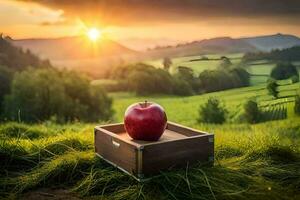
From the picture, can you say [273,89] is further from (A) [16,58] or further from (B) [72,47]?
(A) [16,58]

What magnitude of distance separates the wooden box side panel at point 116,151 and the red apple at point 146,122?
18cm

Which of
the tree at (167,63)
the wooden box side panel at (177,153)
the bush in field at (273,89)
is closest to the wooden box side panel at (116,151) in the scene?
the wooden box side panel at (177,153)

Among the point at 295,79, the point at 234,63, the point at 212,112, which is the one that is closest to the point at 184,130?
the point at 212,112

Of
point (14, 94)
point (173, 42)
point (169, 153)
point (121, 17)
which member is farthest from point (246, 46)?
point (169, 153)

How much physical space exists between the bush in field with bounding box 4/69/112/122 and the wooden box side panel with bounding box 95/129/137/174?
3.73 meters

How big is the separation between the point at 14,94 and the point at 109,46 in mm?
1838

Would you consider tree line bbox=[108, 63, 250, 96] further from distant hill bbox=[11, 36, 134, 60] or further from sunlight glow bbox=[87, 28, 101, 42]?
sunlight glow bbox=[87, 28, 101, 42]

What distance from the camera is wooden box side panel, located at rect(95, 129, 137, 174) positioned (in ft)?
11.2

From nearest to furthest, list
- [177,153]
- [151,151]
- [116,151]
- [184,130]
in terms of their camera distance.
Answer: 1. [151,151]
2. [177,153]
3. [116,151]
4. [184,130]

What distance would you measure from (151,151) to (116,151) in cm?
41

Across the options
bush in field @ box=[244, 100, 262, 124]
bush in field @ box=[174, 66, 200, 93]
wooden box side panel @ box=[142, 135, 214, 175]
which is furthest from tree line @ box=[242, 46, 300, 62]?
wooden box side panel @ box=[142, 135, 214, 175]

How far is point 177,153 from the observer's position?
3525 mm

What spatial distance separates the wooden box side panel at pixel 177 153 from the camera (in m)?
3.36

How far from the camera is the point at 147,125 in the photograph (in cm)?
359
